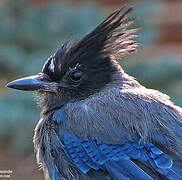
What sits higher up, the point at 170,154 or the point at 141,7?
the point at 141,7

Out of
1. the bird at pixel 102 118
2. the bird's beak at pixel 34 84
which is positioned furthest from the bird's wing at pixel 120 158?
the bird's beak at pixel 34 84

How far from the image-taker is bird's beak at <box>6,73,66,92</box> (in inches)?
196

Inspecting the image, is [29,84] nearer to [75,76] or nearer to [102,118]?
[75,76]

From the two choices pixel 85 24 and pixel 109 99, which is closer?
pixel 109 99

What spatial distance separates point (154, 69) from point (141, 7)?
2.32 feet

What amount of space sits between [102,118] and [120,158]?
29 cm

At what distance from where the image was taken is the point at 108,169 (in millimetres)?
4562

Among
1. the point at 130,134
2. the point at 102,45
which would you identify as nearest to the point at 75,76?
the point at 102,45

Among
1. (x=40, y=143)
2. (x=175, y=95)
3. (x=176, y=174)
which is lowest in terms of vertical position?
(x=176, y=174)

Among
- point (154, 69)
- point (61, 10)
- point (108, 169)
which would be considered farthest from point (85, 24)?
point (108, 169)

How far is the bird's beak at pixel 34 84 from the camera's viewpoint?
16.3ft

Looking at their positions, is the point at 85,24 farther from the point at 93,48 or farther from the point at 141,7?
the point at 93,48

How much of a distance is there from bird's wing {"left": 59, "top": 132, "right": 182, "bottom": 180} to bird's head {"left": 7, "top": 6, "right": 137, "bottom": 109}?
0.43m

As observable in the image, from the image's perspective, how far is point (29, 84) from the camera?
499cm
